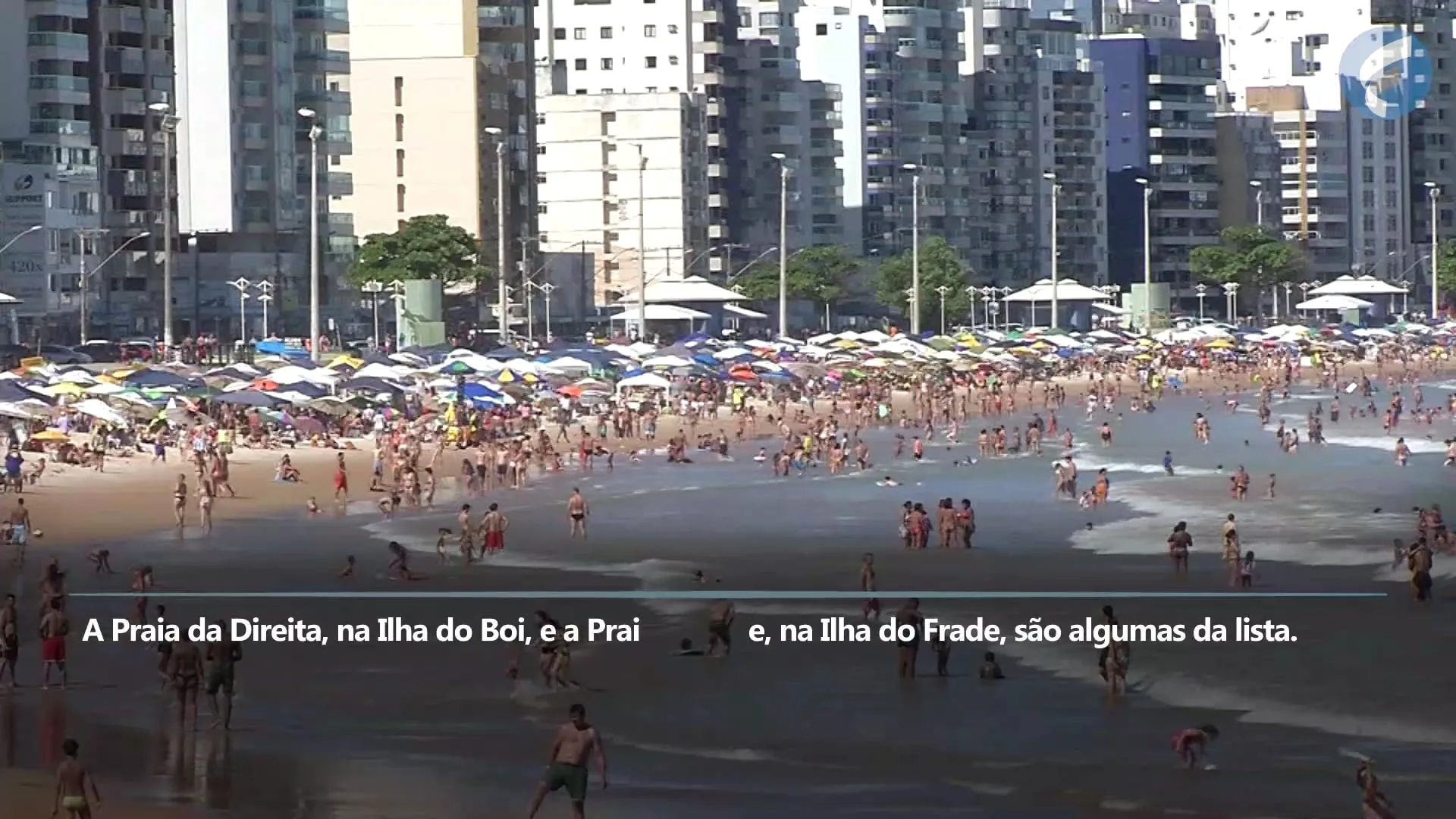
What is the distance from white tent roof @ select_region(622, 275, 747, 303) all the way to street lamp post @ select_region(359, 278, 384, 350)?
11199 mm

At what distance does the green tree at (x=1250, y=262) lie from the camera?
189m

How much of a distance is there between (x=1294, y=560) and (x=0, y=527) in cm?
2153

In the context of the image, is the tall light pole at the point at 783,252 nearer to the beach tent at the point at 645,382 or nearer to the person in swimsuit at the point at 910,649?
the beach tent at the point at 645,382

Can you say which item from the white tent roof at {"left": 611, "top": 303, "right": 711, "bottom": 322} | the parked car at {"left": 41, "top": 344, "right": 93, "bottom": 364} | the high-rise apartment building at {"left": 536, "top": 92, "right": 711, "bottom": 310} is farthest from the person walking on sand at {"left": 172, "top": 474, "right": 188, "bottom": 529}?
the high-rise apartment building at {"left": 536, "top": 92, "right": 711, "bottom": 310}

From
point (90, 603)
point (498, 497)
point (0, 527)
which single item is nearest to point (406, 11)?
point (498, 497)

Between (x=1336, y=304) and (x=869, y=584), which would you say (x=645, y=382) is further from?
(x=1336, y=304)

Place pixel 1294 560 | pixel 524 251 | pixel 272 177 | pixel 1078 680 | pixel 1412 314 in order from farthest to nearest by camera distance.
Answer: pixel 1412 314
pixel 524 251
pixel 272 177
pixel 1294 560
pixel 1078 680

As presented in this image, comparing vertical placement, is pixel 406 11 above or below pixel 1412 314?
above

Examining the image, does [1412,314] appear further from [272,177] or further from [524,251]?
[272,177]

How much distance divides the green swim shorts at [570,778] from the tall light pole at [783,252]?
95109 mm

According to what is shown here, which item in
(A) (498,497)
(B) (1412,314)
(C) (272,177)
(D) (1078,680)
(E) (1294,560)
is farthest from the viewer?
(B) (1412,314)

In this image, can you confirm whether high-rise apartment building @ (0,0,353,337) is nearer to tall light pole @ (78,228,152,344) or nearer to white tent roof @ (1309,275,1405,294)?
tall light pole @ (78,228,152,344)

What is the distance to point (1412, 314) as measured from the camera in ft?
640

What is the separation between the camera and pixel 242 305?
120250 mm
